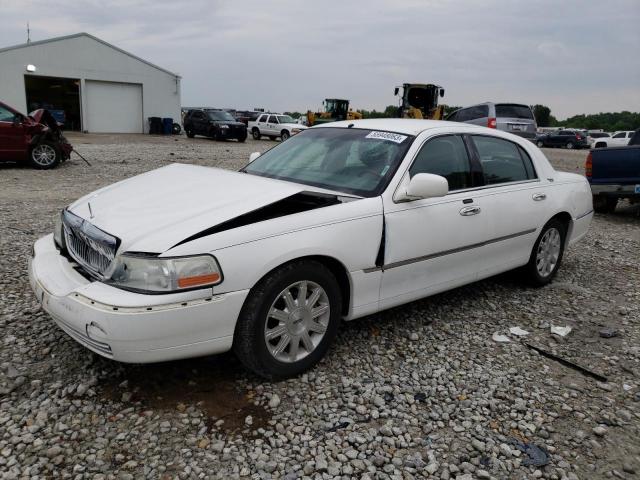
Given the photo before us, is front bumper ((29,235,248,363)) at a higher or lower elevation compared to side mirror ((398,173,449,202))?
lower

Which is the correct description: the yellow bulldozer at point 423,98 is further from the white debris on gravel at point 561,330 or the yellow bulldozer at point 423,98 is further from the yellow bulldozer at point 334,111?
the white debris on gravel at point 561,330

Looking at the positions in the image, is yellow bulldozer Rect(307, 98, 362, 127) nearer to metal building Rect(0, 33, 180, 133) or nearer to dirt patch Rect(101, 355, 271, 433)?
metal building Rect(0, 33, 180, 133)

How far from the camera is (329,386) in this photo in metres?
3.15

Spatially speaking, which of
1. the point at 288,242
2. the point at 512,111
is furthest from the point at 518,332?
the point at 512,111

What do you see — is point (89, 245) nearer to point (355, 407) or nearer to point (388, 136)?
point (355, 407)

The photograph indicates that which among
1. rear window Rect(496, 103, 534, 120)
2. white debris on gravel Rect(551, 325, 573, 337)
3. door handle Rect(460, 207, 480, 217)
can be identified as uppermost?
rear window Rect(496, 103, 534, 120)

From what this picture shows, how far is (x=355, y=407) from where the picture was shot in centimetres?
296

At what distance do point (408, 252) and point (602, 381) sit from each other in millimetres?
1521

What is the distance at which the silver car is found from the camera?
51.4 feet

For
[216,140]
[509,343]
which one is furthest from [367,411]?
[216,140]

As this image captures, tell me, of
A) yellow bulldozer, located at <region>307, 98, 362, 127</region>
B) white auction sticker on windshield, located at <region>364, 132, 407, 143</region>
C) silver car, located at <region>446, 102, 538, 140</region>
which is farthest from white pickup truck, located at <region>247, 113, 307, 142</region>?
white auction sticker on windshield, located at <region>364, 132, 407, 143</region>

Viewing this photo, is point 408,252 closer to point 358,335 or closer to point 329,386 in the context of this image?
point 358,335

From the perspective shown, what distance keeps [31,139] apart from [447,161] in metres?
11.4

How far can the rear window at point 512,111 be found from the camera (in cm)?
1598
